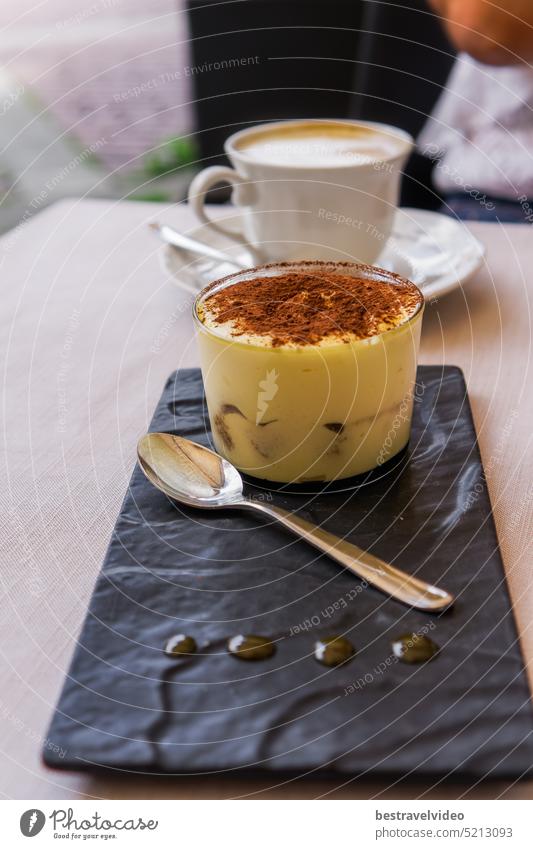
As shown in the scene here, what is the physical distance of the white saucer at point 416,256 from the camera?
2.31 feet

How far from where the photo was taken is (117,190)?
2473mm

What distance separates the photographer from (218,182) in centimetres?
72

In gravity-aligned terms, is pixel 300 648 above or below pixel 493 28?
below

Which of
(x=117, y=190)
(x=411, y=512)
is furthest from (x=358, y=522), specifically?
(x=117, y=190)

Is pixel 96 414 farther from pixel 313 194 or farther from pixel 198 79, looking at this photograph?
pixel 198 79

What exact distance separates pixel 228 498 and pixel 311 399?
8 cm

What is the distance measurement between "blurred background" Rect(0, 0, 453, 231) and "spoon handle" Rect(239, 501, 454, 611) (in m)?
0.61

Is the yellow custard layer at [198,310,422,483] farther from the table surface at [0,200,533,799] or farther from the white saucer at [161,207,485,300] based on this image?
the white saucer at [161,207,485,300]

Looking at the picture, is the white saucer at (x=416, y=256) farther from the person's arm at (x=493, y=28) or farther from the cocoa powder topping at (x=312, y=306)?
the person's arm at (x=493, y=28)

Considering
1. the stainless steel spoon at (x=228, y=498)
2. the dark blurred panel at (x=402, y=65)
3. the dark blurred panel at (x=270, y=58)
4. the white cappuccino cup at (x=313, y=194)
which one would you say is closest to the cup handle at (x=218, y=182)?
the white cappuccino cup at (x=313, y=194)

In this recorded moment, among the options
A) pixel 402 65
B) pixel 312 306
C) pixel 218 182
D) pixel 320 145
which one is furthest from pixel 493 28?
pixel 312 306

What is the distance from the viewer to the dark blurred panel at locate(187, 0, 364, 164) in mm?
1627

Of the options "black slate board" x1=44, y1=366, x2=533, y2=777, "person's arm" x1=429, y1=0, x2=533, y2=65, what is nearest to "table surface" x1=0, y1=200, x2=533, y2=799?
"black slate board" x1=44, y1=366, x2=533, y2=777
